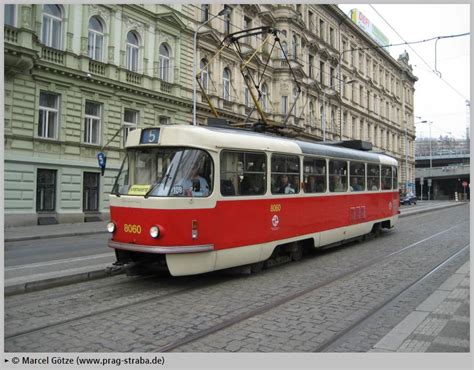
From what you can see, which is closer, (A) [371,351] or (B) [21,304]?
(A) [371,351]

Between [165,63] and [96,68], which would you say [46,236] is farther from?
[165,63]

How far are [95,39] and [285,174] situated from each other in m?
17.9

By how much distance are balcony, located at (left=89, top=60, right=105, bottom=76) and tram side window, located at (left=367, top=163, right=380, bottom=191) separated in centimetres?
1544

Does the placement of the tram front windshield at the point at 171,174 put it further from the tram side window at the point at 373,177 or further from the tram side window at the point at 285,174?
the tram side window at the point at 373,177

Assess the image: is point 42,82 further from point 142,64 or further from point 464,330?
point 464,330

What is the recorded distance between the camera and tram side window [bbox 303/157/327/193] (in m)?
10.2

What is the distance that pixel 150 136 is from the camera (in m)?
7.86

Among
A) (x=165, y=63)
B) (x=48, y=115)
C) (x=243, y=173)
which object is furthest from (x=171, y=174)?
(x=165, y=63)

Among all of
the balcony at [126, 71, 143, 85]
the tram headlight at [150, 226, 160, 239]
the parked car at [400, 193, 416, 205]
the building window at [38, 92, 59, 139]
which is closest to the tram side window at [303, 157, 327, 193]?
the tram headlight at [150, 226, 160, 239]

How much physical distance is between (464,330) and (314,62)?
1550 inches

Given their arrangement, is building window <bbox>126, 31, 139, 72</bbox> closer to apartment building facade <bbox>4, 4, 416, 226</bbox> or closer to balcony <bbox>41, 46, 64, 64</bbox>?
apartment building facade <bbox>4, 4, 416, 226</bbox>

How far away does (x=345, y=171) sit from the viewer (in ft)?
40.0

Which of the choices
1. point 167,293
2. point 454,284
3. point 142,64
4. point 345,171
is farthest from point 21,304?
point 142,64

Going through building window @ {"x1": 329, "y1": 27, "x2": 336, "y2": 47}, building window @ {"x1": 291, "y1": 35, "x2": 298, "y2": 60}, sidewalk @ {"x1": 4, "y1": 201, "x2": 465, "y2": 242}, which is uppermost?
building window @ {"x1": 329, "y1": 27, "x2": 336, "y2": 47}
